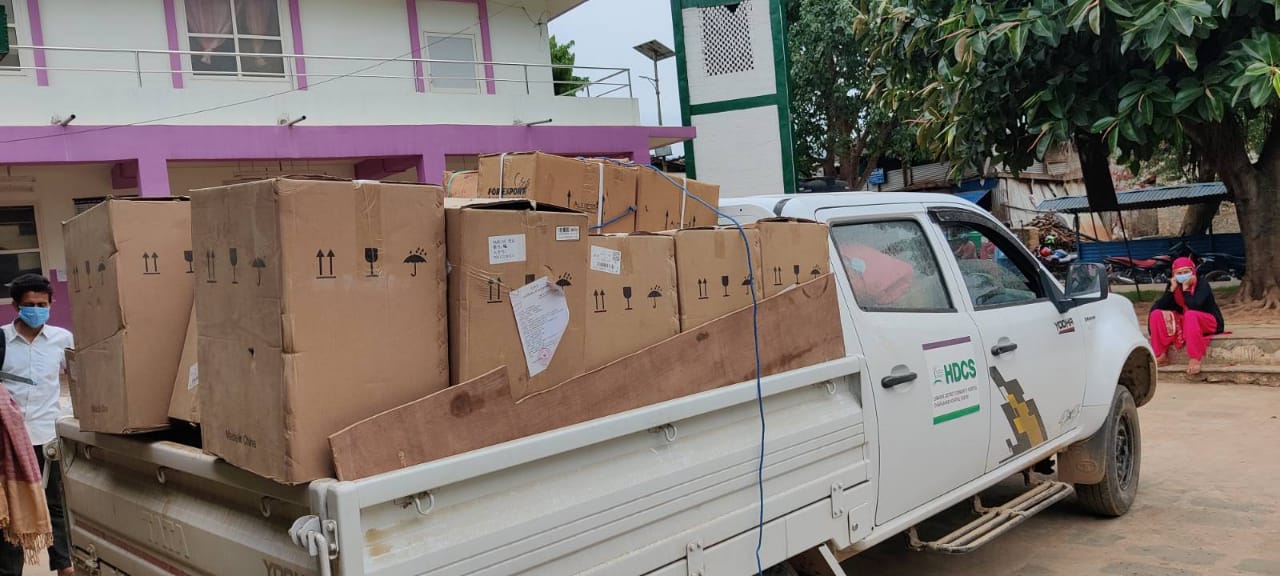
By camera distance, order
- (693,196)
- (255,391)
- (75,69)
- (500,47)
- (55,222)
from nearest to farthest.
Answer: (255,391) → (693,196) → (75,69) → (55,222) → (500,47)

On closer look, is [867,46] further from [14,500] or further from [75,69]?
[14,500]

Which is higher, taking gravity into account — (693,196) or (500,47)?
(500,47)

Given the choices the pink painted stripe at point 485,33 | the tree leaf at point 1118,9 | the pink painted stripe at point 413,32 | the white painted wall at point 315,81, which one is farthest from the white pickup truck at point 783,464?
the pink painted stripe at point 485,33

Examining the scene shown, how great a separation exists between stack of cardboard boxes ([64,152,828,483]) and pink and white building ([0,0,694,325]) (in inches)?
371

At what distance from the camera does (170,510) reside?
243cm

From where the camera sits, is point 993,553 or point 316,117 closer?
point 993,553

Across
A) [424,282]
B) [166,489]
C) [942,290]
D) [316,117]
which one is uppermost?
[316,117]

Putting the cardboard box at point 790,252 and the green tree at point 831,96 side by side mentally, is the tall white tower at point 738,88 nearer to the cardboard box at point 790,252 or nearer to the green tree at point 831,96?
the green tree at point 831,96

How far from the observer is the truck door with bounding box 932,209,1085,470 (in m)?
3.92

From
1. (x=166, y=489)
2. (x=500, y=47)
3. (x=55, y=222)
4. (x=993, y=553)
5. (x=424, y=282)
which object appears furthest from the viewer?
(x=500, y=47)

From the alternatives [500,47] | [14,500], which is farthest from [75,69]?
[14,500]

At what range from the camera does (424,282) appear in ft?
7.01

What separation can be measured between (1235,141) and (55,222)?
15063 millimetres

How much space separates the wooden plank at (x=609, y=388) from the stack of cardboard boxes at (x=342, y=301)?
6 centimetres
